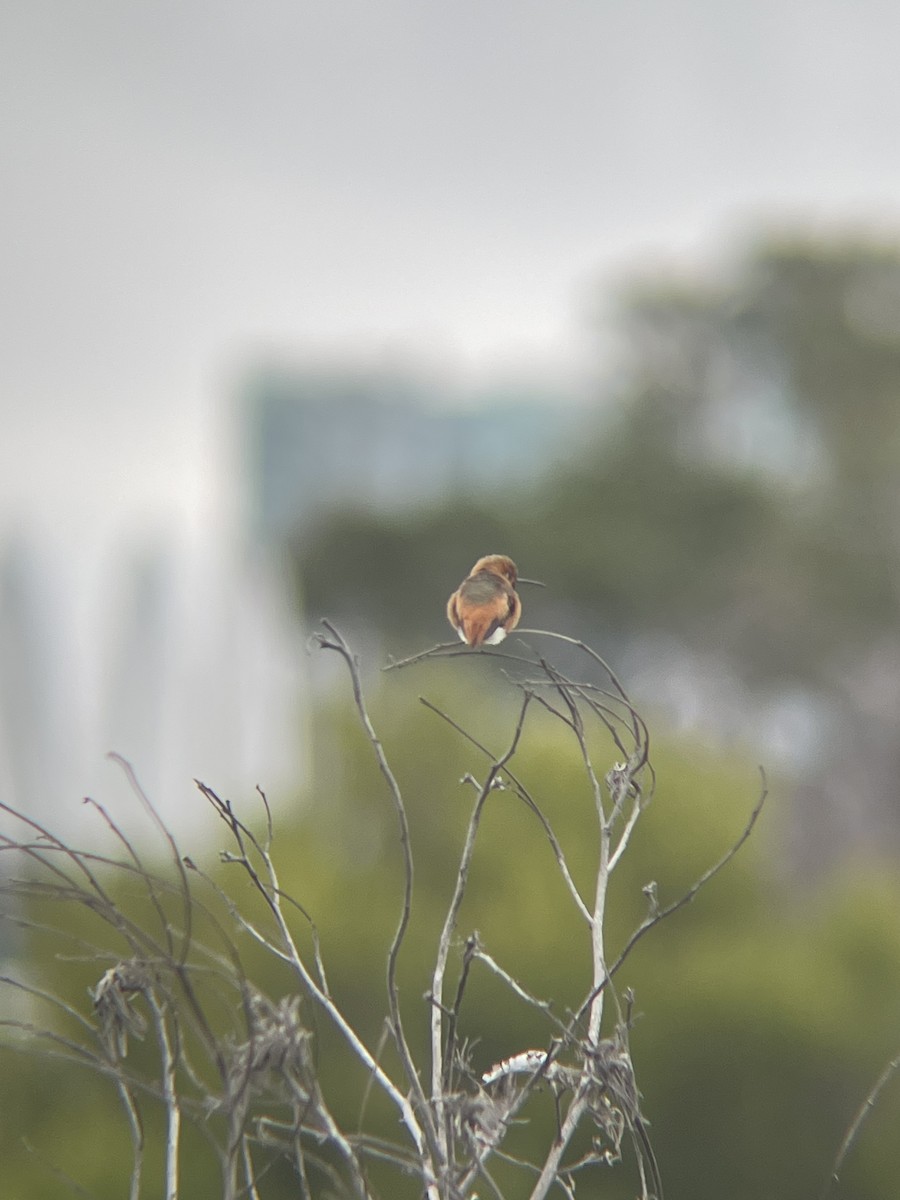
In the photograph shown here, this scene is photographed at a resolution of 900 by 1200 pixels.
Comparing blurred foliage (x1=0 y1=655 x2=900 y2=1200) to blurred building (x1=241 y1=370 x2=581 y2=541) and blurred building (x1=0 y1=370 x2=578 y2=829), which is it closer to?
blurred building (x1=0 y1=370 x2=578 y2=829)

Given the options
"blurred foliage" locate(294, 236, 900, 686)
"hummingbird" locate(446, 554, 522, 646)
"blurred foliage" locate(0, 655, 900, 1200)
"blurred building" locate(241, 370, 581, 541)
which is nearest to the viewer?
"hummingbird" locate(446, 554, 522, 646)

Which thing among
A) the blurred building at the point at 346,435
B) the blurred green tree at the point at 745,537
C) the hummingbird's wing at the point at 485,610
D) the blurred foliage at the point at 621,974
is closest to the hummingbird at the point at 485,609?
the hummingbird's wing at the point at 485,610

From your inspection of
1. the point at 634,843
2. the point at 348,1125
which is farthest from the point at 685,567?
the point at 348,1125

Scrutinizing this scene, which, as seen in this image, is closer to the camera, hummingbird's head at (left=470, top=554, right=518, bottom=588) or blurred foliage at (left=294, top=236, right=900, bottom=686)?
hummingbird's head at (left=470, top=554, right=518, bottom=588)

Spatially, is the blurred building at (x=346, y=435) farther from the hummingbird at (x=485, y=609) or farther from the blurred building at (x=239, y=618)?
the hummingbird at (x=485, y=609)

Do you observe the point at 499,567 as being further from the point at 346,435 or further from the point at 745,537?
the point at 346,435

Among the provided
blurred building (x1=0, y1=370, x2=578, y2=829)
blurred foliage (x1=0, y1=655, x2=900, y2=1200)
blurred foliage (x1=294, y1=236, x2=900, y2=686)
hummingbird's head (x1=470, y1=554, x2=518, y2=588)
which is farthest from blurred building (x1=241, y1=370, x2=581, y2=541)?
hummingbird's head (x1=470, y1=554, x2=518, y2=588)

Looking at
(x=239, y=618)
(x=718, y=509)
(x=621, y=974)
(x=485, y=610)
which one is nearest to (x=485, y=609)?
(x=485, y=610)

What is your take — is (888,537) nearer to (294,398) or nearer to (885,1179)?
(885,1179)
